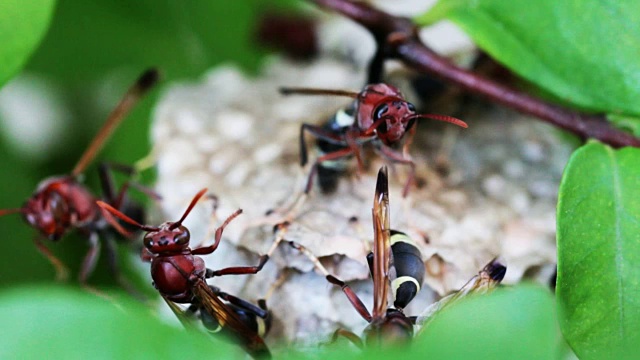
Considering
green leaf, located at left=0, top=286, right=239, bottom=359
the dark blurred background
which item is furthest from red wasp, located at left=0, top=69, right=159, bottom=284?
green leaf, located at left=0, top=286, right=239, bottom=359

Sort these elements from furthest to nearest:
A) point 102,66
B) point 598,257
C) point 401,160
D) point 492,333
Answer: point 102,66 → point 401,160 → point 598,257 → point 492,333

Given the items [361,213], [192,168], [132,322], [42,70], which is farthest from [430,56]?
[42,70]

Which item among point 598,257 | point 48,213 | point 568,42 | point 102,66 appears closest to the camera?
point 598,257

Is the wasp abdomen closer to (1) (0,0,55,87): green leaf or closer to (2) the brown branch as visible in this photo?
(2) the brown branch

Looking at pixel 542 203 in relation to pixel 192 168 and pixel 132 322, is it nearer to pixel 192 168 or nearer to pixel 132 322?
pixel 192 168

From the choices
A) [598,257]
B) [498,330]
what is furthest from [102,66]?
[498,330]

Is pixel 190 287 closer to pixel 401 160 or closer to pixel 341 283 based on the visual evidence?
pixel 341 283

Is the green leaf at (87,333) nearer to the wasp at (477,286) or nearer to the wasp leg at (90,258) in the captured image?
the wasp at (477,286)

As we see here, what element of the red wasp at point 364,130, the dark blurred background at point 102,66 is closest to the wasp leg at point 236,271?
the red wasp at point 364,130
